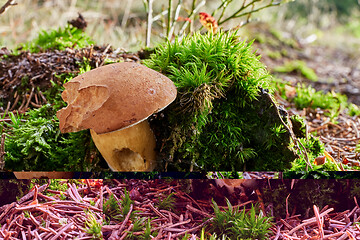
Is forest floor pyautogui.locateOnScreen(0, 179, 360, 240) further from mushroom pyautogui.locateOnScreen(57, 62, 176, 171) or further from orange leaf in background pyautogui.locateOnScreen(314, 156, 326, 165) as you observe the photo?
orange leaf in background pyautogui.locateOnScreen(314, 156, 326, 165)

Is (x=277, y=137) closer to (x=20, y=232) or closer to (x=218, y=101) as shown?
(x=218, y=101)

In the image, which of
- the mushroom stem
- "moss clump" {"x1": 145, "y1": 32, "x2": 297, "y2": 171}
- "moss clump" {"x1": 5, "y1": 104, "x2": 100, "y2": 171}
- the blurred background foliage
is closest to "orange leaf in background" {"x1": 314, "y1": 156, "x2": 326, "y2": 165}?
"moss clump" {"x1": 145, "y1": 32, "x2": 297, "y2": 171}

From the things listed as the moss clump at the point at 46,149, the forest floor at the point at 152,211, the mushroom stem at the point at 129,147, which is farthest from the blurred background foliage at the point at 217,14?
the forest floor at the point at 152,211

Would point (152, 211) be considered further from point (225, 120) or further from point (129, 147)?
point (225, 120)

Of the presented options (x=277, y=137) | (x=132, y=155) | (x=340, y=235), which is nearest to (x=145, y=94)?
(x=132, y=155)

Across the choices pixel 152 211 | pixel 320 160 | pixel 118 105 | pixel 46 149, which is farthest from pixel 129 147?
pixel 320 160

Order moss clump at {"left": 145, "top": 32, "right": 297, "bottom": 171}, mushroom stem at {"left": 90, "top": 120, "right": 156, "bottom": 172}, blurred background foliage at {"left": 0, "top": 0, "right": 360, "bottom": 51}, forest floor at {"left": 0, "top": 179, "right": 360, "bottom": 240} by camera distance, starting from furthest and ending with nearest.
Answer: blurred background foliage at {"left": 0, "top": 0, "right": 360, "bottom": 51} < moss clump at {"left": 145, "top": 32, "right": 297, "bottom": 171} < mushroom stem at {"left": 90, "top": 120, "right": 156, "bottom": 172} < forest floor at {"left": 0, "top": 179, "right": 360, "bottom": 240}

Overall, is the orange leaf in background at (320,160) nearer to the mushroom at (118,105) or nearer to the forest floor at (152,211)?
the forest floor at (152,211)
